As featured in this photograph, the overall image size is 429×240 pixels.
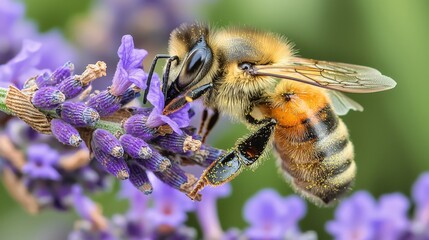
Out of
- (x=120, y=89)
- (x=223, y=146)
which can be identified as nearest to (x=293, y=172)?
(x=120, y=89)

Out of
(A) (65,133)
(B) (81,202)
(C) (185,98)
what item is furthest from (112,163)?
(B) (81,202)

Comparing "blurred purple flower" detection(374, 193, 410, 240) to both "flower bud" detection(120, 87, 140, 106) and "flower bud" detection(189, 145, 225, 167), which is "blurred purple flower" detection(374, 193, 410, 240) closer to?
"flower bud" detection(189, 145, 225, 167)

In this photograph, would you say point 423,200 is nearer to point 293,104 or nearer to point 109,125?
point 293,104

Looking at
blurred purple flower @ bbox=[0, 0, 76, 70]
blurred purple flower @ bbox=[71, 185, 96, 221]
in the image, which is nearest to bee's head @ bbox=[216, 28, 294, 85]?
blurred purple flower @ bbox=[71, 185, 96, 221]

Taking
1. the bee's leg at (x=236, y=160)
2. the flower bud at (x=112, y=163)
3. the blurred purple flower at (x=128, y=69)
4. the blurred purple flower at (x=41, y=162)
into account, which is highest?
the blurred purple flower at (x=128, y=69)

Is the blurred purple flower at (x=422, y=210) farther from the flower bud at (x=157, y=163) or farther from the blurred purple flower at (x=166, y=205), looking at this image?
the flower bud at (x=157, y=163)

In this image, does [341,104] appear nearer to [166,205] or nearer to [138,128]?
[166,205]

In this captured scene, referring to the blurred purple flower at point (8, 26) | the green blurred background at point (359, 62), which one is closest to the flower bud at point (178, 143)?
the blurred purple flower at point (8, 26)
